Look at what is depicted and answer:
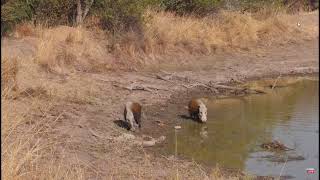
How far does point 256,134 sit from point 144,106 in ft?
8.83

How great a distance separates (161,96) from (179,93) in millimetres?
691

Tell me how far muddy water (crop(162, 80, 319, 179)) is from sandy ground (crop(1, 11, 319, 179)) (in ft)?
2.01

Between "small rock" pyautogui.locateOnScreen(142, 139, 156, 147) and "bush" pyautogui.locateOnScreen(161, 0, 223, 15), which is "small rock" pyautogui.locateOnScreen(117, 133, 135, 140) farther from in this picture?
"bush" pyautogui.locateOnScreen(161, 0, 223, 15)

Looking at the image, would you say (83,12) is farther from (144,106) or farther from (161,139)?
(161,139)

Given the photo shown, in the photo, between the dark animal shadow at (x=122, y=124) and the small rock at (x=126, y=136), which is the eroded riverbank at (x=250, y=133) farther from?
the dark animal shadow at (x=122, y=124)

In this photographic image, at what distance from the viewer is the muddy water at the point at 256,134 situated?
32.1 feet

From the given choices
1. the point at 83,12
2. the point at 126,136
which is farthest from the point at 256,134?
the point at 83,12

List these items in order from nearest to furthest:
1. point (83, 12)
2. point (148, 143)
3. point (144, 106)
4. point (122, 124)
Result: point (148, 143) → point (122, 124) → point (144, 106) → point (83, 12)

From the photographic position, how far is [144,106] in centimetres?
1340

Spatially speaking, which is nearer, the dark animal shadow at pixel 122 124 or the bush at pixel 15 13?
the dark animal shadow at pixel 122 124

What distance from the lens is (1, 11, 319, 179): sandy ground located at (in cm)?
870

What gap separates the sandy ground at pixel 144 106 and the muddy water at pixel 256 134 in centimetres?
61

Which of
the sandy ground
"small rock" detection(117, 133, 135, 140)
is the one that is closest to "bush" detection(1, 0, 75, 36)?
the sandy ground

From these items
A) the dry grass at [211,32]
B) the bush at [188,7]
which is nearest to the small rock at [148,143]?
the dry grass at [211,32]
